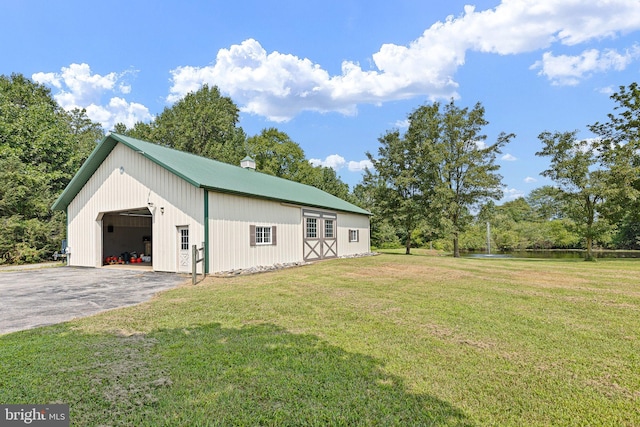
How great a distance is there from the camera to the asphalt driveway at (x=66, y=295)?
222 inches

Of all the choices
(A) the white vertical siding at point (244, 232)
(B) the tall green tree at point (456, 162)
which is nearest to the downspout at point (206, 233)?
(A) the white vertical siding at point (244, 232)

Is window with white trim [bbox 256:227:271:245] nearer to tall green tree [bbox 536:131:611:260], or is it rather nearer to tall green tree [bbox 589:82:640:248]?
tall green tree [bbox 536:131:611:260]

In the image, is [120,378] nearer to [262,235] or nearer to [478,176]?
[262,235]

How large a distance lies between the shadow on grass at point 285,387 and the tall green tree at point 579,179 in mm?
22389

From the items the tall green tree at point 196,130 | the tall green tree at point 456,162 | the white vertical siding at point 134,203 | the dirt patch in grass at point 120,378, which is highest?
the tall green tree at point 196,130

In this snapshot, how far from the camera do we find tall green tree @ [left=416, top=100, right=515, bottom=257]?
78.6 feet

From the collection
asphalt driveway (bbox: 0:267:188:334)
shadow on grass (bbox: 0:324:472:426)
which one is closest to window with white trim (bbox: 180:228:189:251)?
asphalt driveway (bbox: 0:267:188:334)

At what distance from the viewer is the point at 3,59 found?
26.9 m

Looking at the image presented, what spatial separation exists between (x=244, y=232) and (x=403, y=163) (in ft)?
59.0

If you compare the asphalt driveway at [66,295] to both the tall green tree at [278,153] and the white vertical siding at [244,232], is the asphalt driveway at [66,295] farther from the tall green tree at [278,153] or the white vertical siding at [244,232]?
the tall green tree at [278,153]

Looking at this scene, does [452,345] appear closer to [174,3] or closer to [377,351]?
[377,351]

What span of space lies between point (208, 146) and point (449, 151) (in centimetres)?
2454

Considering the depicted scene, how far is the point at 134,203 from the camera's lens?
41.4 ft

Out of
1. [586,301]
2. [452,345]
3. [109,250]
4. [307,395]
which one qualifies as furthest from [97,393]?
[109,250]
